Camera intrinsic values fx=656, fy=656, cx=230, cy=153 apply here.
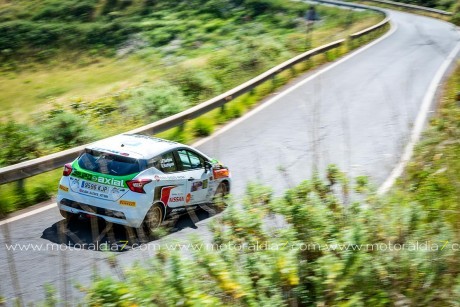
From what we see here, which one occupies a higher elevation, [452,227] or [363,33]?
[452,227]

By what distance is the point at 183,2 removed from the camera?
171 feet

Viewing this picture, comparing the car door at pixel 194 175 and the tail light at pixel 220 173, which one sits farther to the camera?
the tail light at pixel 220 173

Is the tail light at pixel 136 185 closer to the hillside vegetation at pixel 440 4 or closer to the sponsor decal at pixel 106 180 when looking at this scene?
the sponsor decal at pixel 106 180

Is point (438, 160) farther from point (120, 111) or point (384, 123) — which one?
point (120, 111)

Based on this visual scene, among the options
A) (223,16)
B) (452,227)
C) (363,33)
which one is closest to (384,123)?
(452,227)

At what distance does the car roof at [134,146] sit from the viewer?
9.95 meters

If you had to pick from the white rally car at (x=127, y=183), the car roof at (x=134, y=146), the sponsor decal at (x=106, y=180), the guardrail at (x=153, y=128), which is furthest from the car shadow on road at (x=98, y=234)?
the guardrail at (x=153, y=128)

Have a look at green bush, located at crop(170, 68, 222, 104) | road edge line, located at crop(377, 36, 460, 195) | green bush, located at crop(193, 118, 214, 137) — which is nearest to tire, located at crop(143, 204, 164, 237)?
road edge line, located at crop(377, 36, 460, 195)

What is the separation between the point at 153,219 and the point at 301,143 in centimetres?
615

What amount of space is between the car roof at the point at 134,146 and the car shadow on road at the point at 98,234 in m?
1.07

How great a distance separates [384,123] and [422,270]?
11.4m

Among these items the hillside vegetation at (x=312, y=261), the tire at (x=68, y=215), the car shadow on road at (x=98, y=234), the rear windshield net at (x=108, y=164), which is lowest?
the car shadow on road at (x=98, y=234)


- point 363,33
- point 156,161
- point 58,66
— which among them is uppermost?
point 156,161

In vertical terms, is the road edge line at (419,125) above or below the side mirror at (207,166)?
below
